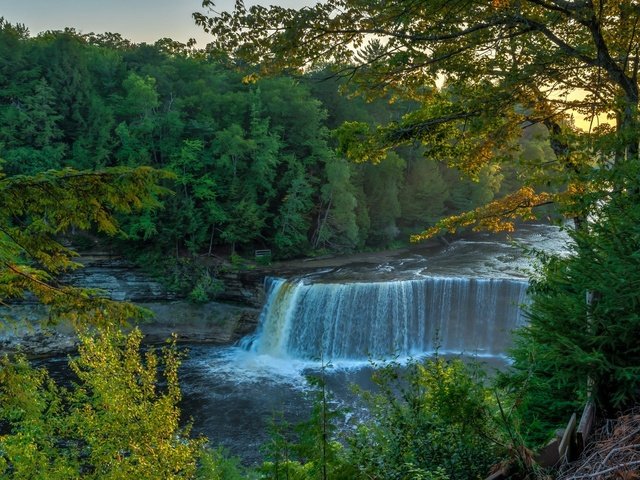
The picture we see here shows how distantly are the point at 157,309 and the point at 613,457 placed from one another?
69.1 feet

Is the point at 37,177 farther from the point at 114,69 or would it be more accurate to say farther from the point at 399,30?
the point at 114,69

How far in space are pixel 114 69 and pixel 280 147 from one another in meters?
10.8

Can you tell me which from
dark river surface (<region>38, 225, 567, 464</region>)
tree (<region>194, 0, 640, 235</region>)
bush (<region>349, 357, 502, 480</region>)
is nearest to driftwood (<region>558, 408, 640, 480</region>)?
bush (<region>349, 357, 502, 480</region>)

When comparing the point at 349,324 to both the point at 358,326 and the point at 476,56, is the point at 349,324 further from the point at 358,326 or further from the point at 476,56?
the point at 476,56

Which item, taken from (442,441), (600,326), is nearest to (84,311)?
(442,441)

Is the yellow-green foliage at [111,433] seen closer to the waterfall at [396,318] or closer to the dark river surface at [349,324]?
the dark river surface at [349,324]

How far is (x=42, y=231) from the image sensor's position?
4738 millimetres

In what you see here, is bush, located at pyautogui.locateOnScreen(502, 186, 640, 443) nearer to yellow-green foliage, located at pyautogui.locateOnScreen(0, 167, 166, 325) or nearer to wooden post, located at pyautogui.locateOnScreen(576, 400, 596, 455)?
wooden post, located at pyautogui.locateOnScreen(576, 400, 596, 455)

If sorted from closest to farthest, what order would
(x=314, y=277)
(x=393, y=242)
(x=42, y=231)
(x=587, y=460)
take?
(x=587, y=460) → (x=42, y=231) → (x=314, y=277) → (x=393, y=242)

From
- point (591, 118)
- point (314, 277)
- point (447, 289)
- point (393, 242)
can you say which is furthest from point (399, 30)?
point (393, 242)

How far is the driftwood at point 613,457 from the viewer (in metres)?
2.71

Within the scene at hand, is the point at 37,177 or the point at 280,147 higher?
the point at 280,147

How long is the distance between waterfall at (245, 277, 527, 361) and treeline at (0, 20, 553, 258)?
7337 mm

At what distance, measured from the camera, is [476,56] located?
636 cm
